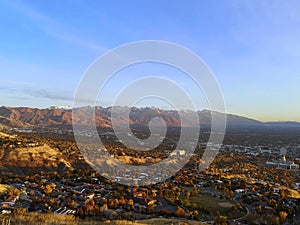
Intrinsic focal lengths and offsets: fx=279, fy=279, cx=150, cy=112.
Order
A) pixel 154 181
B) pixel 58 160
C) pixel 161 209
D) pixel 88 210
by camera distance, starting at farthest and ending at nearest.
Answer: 1. pixel 58 160
2. pixel 154 181
3. pixel 161 209
4. pixel 88 210

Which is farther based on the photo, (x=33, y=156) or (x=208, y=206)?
(x=33, y=156)

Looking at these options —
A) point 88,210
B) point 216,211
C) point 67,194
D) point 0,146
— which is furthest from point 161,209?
point 0,146

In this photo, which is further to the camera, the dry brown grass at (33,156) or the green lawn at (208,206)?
the dry brown grass at (33,156)

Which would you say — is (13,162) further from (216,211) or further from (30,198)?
(216,211)

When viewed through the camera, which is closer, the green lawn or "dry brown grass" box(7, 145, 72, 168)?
the green lawn

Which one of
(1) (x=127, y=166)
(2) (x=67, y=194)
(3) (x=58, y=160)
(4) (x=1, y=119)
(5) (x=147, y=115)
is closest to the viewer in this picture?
(2) (x=67, y=194)

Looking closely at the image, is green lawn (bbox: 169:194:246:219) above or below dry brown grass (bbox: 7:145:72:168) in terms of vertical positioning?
below

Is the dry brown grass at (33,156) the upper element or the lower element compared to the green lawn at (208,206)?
upper

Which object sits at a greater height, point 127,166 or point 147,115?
point 147,115

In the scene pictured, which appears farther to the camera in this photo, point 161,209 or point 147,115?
point 147,115

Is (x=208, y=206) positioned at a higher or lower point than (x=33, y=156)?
lower

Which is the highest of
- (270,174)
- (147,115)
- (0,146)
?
(147,115)
